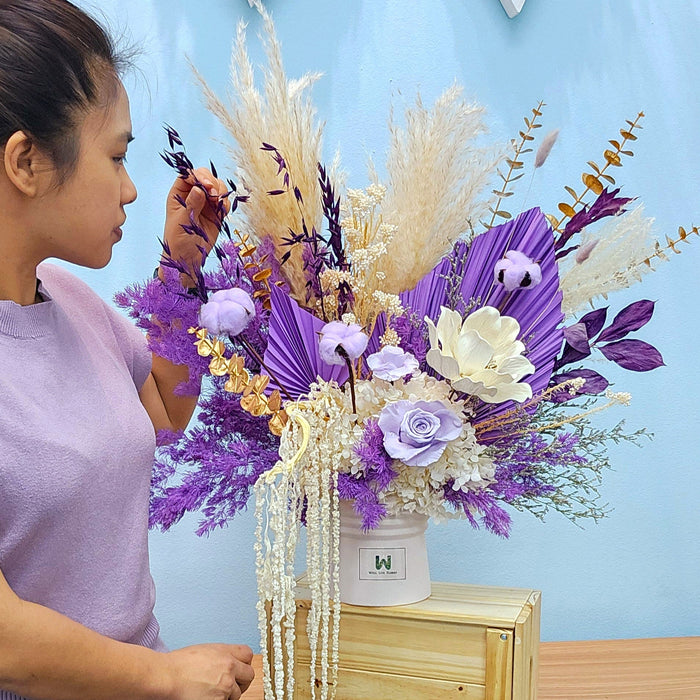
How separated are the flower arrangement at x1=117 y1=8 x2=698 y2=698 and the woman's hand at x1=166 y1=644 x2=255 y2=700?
0.04 m

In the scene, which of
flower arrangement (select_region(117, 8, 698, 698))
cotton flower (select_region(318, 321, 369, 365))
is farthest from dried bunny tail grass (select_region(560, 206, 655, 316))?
cotton flower (select_region(318, 321, 369, 365))

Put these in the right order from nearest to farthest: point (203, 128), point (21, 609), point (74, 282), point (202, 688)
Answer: point (21, 609) < point (202, 688) < point (74, 282) < point (203, 128)

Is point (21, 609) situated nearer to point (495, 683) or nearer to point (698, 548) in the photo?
point (495, 683)

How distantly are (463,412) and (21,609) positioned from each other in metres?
0.42

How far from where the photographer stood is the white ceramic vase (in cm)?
88

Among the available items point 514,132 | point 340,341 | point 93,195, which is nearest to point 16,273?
point 93,195

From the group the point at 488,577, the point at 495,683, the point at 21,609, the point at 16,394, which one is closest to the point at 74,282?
the point at 16,394

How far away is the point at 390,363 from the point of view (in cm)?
80

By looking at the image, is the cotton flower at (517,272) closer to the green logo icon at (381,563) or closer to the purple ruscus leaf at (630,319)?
the purple ruscus leaf at (630,319)

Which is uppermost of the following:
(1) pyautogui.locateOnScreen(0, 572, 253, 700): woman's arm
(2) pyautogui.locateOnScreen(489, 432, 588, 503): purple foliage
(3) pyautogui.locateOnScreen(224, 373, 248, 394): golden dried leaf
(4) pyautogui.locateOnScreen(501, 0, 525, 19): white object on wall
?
(4) pyautogui.locateOnScreen(501, 0, 525, 19): white object on wall

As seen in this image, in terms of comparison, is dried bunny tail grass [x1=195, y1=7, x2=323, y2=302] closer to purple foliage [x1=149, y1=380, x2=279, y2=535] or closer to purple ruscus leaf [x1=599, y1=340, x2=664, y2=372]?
purple foliage [x1=149, y1=380, x2=279, y2=535]

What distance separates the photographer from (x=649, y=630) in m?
1.42

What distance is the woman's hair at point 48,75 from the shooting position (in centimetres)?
75

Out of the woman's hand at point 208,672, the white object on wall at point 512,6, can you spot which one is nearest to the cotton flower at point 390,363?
the woman's hand at point 208,672
